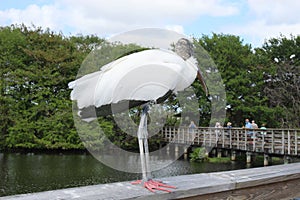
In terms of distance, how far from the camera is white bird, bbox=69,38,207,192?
6.69 ft

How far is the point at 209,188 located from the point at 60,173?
11677mm

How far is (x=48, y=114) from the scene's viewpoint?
19875 mm

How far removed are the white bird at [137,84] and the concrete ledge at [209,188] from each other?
0.32 metres

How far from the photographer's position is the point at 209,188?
1652 millimetres

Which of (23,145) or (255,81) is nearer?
(23,145)

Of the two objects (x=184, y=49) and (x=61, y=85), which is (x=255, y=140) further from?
(x=184, y=49)

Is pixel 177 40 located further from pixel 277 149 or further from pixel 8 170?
pixel 277 149

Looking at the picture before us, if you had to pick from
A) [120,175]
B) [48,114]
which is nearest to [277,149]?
[120,175]

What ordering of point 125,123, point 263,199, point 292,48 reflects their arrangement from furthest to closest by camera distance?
point 292,48
point 125,123
point 263,199

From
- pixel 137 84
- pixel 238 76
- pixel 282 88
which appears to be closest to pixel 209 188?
pixel 137 84

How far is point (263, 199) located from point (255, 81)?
2141 centimetres

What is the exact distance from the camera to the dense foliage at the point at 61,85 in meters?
19.6

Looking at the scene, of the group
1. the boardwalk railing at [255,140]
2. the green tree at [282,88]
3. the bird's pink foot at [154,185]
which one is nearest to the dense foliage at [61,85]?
the green tree at [282,88]

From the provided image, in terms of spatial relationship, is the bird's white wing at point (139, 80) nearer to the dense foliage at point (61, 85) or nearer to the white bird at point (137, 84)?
the white bird at point (137, 84)
